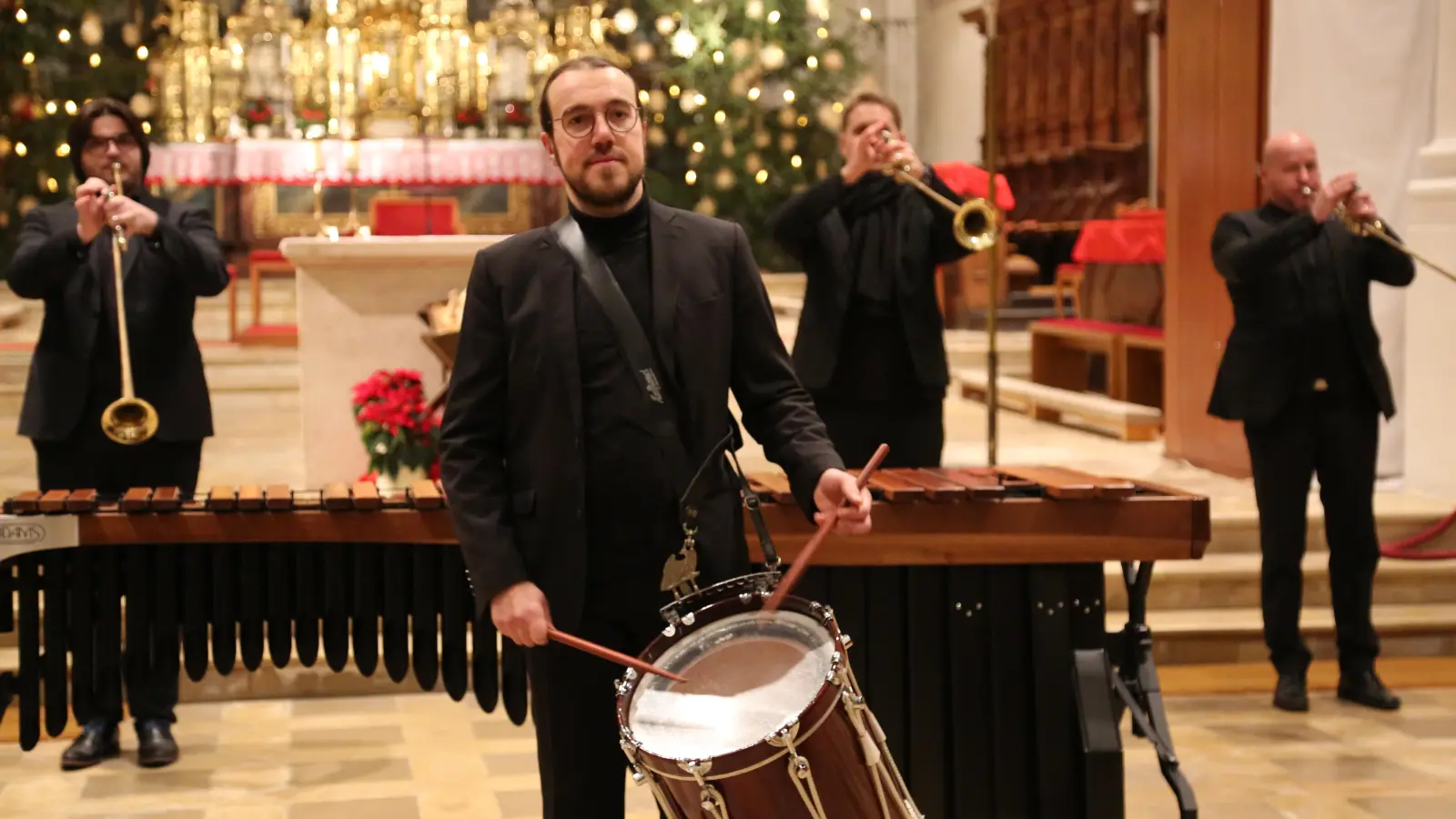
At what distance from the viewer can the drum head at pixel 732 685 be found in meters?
2.43

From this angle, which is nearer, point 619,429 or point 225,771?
point 619,429

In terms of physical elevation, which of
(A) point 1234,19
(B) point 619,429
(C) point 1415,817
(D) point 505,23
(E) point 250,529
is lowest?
(C) point 1415,817

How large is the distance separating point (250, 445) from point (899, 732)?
19.5 feet

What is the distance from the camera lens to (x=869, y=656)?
3539 millimetres

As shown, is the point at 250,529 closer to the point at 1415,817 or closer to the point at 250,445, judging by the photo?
the point at 1415,817

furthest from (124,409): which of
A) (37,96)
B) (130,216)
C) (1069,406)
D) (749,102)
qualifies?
(37,96)

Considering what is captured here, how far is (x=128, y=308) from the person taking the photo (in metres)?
4.56

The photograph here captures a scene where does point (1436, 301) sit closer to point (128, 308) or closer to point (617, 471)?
point (128, 308)

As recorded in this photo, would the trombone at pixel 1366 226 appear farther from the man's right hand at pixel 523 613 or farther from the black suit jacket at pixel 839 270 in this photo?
the man's right hand at pixel 523 613

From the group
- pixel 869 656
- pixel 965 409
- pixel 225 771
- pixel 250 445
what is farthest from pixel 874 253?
pixel 965 409

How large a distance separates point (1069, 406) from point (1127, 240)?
1.01m

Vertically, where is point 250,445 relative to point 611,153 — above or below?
below

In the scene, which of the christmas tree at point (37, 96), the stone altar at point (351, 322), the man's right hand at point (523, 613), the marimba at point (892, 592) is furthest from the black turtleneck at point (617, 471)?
the christmas tree at point (37, 96)

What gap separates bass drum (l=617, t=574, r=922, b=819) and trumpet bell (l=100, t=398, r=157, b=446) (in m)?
2.29
